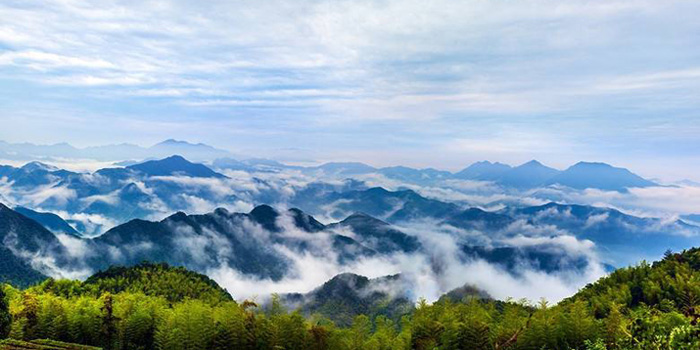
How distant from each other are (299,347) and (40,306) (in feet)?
69.5

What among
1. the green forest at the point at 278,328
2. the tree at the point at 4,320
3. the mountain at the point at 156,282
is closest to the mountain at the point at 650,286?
the green forest at the point at 278,328

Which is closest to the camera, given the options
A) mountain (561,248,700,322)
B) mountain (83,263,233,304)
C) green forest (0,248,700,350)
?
green forest (0,248,700,350)

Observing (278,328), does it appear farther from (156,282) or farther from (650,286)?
(156,282)

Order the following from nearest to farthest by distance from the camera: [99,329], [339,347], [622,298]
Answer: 1. [339,347]
2. [99,329]
3. [622,298]

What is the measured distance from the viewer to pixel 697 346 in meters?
11.2

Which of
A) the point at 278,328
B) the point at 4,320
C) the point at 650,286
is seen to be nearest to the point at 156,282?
the point at 4,320

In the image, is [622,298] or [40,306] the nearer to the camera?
[40,306]

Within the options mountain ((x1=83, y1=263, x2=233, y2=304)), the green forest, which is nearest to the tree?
the green forest

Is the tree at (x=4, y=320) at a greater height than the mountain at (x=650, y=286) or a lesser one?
greater

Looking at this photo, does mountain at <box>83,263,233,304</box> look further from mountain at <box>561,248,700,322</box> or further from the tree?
mountain at <box>561,248,700,322</box>

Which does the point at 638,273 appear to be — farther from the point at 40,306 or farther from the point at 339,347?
the point at 40,306

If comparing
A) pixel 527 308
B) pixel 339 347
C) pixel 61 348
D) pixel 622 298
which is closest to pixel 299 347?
pixel 339 347

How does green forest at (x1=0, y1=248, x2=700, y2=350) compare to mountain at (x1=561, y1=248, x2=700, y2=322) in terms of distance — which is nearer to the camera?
green forest at (x1=0, y1=248, x2=700, y2=350)

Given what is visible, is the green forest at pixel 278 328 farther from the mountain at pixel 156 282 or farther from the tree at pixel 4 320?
the mountain at pixel 156 282
